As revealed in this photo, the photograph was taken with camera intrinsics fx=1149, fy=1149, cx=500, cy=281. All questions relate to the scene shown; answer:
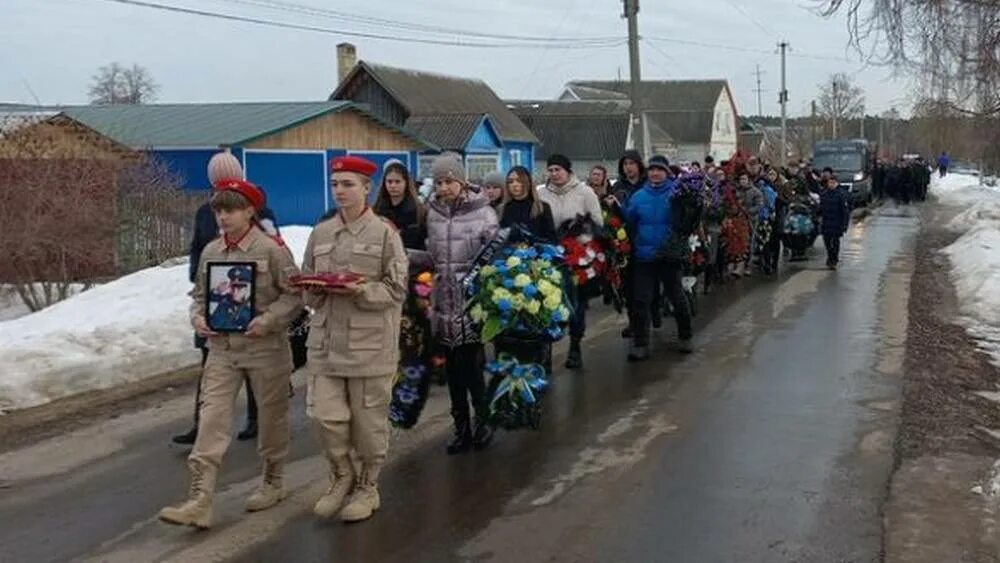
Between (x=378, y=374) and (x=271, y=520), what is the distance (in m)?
0.96

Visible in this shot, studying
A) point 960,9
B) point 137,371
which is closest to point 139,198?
point 137,371

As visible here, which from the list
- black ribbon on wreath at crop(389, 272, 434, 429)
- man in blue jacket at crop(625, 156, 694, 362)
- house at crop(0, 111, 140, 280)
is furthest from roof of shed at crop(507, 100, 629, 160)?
black ribbon on wreath at crop(389, 272, 434, 429)

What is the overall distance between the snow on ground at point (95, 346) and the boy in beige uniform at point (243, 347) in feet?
12.3

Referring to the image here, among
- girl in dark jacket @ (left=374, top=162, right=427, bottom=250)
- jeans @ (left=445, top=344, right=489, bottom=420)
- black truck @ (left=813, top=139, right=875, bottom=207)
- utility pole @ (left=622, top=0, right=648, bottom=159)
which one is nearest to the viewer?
girl in dark jacket @ (left=374, top=162, right=427, bottom=250)

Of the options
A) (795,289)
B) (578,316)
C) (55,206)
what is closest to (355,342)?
(578,316)

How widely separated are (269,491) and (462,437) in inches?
61.1

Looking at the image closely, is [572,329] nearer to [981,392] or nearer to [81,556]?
[981,392]

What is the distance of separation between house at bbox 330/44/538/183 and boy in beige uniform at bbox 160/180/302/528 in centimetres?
3334

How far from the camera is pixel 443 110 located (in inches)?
2117

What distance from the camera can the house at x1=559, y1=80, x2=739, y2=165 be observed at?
291ft

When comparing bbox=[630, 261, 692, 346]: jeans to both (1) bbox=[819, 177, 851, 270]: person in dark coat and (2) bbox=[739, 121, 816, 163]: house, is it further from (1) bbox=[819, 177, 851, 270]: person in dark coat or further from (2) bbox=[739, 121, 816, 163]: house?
(2) bbox=[739, 121, 816, 163]: house

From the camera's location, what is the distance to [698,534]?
5.72 m

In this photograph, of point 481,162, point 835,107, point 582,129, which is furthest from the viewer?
point 835,107

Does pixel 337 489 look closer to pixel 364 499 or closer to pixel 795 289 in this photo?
pixel 364 499
